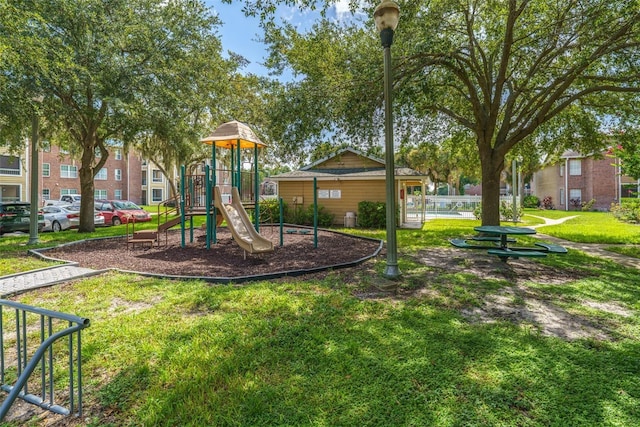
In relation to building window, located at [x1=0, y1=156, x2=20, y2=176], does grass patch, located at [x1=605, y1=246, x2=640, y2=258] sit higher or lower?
lower

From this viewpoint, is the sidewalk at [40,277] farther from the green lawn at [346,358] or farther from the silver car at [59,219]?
the silver car at [59,219]

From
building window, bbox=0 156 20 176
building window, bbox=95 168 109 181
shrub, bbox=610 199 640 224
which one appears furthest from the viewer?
building window, bbox=95 168 109 181

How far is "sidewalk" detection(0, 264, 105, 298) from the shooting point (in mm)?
5418

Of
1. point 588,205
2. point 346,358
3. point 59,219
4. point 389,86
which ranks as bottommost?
point 346,358

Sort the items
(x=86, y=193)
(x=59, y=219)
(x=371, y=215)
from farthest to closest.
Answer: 1. (x=371, y=215)
2. (x=59, y=219)
3. (x=86, y=193)

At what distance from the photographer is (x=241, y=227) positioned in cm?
915

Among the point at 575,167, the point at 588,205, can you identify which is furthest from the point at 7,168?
the point at 575,167

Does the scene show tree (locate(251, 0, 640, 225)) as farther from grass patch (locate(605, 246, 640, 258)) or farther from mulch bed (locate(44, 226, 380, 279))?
mulch bed (locate(44, 226, 380, 279))

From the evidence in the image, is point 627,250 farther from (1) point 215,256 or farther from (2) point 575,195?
(2) point 575,195

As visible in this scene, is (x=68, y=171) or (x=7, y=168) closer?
(x=7, y=168)

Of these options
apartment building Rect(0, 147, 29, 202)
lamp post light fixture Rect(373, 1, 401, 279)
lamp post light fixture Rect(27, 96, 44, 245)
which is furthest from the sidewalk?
apartment building Rect(0, 147, 29, 202)

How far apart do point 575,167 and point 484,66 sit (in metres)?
28.0

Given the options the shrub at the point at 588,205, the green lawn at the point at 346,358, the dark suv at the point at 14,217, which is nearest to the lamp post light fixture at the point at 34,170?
the dark suv at the point at 14,217

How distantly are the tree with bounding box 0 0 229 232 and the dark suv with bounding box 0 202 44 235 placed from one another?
8.59ft
